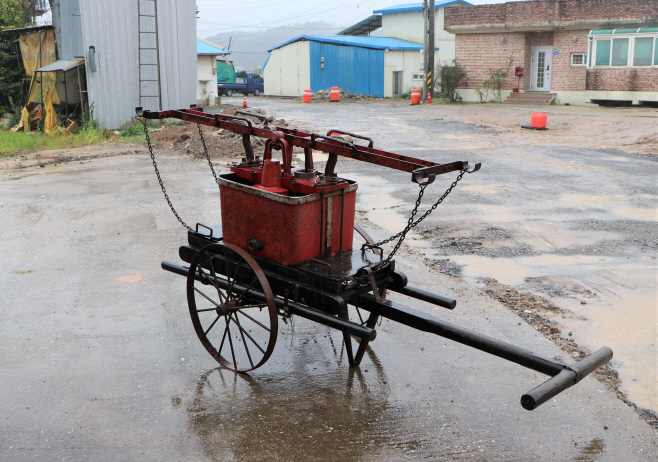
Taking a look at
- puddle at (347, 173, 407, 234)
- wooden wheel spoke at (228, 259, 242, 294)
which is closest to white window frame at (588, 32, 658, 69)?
puddle at (347, 173, 407, 234)

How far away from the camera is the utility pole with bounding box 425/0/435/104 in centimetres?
Answer: 3228

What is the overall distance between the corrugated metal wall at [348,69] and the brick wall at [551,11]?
8.20 m

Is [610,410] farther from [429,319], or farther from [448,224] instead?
[448,224]

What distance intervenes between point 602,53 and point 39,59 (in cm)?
2449

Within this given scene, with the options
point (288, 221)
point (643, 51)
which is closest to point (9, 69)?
point (288, 221)

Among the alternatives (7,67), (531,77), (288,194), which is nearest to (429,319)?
(288,194)

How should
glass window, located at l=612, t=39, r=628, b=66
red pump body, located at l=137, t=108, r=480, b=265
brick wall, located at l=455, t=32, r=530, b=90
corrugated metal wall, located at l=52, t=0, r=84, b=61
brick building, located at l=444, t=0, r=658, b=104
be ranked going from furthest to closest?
1. brick wall, located at l=455, t=32, r=530, b=90
2. glass window, located at l=612, t=39, r=628, b=66
3. brick building, located at l=444, t=0, r=658, b=104
4. corrugated metal wall, located at l=52, t=0, r=84, b=61
5. red pump body, located at l=137, t=108, r=480, b=265

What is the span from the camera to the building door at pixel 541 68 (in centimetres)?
3175

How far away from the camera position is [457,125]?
2267 cm

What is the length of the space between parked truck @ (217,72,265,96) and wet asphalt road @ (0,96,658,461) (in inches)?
1551

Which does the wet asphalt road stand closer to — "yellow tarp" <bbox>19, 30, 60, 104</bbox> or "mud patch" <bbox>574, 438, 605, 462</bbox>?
"mud patch" <bbox>574, 438, 605, 462</bbox>

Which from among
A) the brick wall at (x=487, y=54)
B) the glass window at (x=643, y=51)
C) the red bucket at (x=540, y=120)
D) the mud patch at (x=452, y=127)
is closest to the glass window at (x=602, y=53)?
the glass window at (x=643, y=51)

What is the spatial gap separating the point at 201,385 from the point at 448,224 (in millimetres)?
5406

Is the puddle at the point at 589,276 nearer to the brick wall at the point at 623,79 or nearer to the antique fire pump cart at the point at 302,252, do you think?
the antique fire pump cart at the point at 302,252
